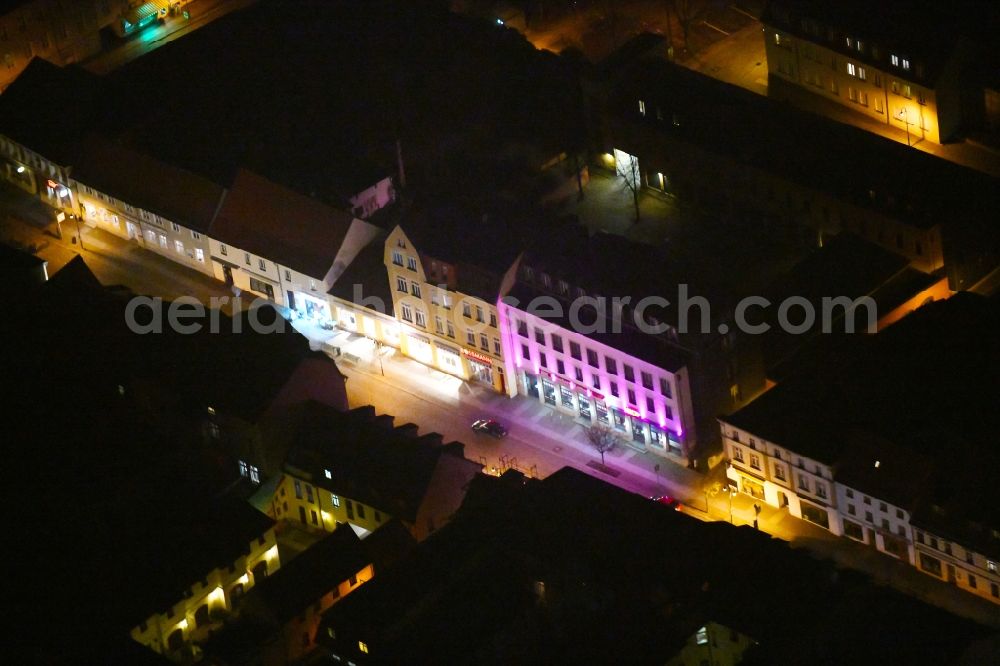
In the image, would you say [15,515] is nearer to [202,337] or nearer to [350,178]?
[202,337]

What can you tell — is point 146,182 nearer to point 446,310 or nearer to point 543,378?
point 446,310

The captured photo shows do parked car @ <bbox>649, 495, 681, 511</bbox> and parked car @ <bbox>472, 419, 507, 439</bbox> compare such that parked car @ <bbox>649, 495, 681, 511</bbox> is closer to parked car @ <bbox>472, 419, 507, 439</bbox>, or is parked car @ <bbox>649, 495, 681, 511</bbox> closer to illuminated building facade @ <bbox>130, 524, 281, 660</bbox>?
parked car @ <bbox>472, 419, 507, 439</bbox>

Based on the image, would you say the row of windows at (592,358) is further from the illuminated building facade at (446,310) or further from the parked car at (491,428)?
the parked car at (491,428)

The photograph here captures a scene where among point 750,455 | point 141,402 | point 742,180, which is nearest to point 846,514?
point 750,455

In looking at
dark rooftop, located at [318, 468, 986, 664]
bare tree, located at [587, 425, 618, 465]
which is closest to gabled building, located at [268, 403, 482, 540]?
dark rooftop, located at [318, 468, 986, 664]

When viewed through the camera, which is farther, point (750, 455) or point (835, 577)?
point (750, 455)

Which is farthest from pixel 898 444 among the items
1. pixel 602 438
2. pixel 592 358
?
pixel 592 358

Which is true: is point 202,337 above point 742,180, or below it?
below

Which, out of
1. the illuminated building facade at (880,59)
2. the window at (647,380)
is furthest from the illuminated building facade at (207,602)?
the illuminated building facade at (880,59)
